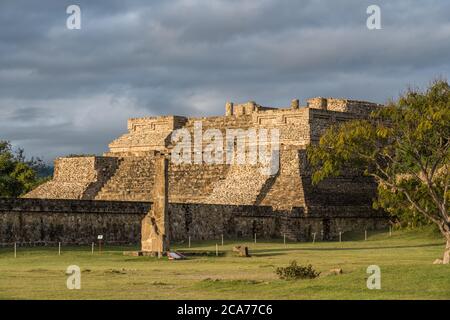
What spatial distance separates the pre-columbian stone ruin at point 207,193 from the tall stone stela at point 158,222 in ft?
0.65

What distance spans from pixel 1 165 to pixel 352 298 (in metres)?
48.3

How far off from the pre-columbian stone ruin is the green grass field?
2.51 m

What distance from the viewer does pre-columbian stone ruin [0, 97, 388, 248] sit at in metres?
44.0

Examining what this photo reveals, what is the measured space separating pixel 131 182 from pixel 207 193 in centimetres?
459

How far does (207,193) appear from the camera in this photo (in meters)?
55.7

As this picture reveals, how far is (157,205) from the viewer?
4009 cm

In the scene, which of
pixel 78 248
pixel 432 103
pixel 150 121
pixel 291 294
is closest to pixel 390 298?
pixel 291 294

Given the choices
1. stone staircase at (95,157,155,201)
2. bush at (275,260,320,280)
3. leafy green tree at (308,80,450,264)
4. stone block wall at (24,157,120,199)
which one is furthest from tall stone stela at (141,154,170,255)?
stone block wall at (24,157,120,199)

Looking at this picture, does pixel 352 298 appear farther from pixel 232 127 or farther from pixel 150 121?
pixel 150 121

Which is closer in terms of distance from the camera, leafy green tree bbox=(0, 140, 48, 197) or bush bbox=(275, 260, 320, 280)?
bush bbox=(275, 260, 320, 280)

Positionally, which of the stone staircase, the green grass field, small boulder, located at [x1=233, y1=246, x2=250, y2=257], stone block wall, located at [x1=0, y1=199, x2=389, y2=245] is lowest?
the green grass field

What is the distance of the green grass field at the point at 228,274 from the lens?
2284cm

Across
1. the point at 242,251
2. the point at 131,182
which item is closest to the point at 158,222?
the point at 242,251

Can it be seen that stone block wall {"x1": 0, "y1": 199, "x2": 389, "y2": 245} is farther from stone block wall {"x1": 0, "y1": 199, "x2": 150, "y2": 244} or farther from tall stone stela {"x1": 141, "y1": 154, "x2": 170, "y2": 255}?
tall stone stela {"x1": 141, "y1": 154, "x2": 170, "y2": 255}
